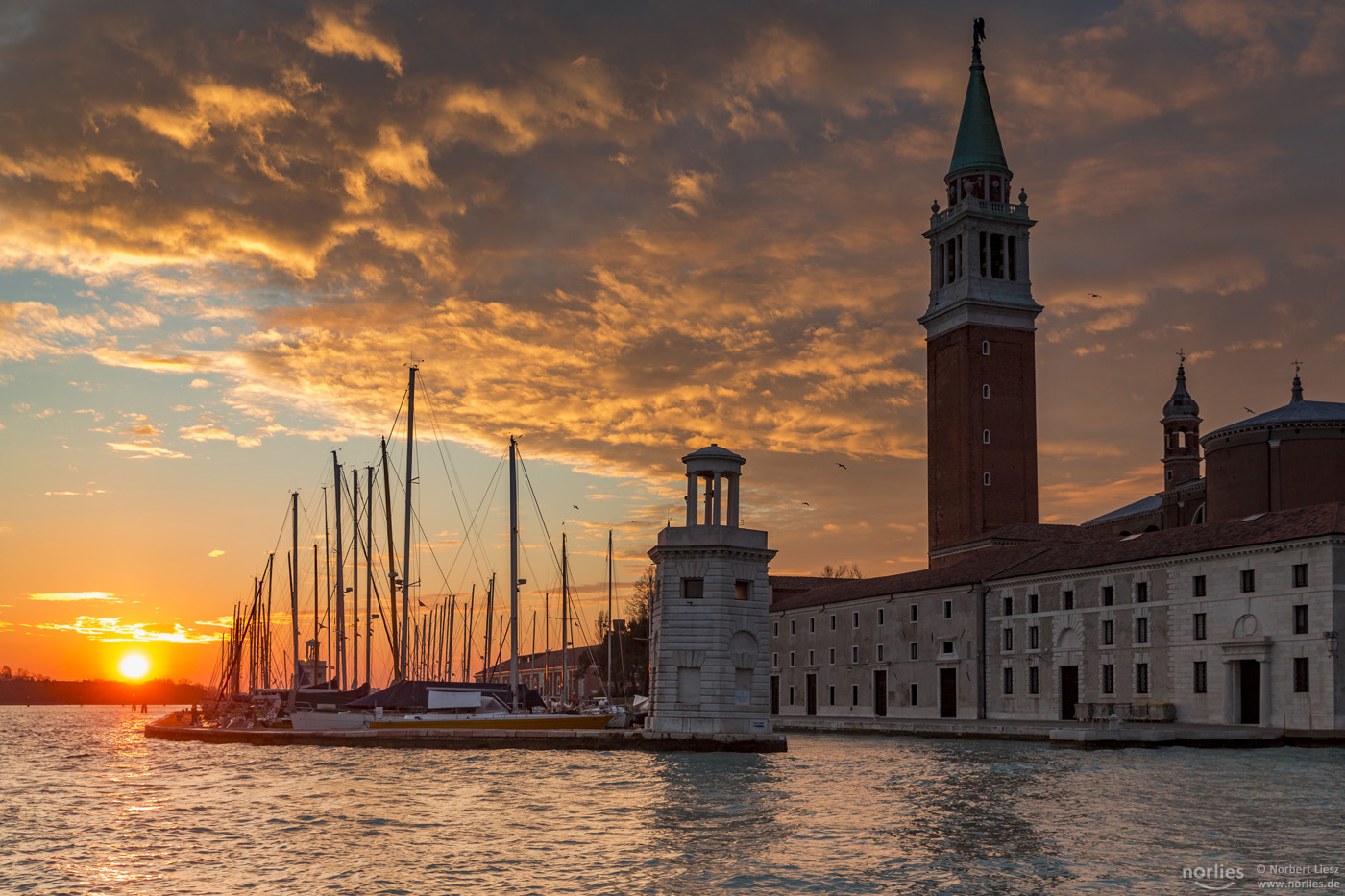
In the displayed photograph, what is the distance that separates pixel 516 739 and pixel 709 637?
9.06m

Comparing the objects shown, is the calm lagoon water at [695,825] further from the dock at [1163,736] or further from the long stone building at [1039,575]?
the long stone building at [1039,575]

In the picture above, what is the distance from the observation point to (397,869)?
2042cm

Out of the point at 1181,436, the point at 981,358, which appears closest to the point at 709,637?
the point at 981,358

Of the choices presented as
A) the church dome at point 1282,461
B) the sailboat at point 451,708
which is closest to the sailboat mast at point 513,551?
the sailboat at point 451,708

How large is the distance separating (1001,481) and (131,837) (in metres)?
67.7

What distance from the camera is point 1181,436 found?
3905 inches

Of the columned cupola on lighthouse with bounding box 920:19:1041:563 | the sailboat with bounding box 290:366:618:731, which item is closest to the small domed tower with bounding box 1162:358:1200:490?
the columned cupola on lighthouse with bounding box 920:19:1041:563

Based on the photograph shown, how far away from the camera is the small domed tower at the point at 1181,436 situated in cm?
9788

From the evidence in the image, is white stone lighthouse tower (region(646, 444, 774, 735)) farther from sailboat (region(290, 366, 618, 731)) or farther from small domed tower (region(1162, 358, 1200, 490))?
small domed tower (region(1162, 358, 1200, 490))

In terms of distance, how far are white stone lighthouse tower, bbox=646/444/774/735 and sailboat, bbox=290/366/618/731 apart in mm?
6638

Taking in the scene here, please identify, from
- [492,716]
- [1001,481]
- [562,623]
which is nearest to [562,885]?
[492,716]

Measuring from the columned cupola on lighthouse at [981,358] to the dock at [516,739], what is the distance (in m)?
44.5

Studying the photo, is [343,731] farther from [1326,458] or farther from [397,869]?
[1326,458]

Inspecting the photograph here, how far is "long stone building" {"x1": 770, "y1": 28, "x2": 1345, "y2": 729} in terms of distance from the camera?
159 feet
